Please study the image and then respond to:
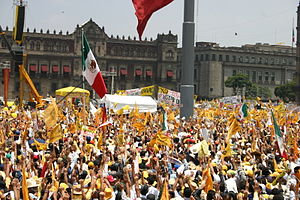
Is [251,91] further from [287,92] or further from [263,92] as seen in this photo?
[287,92]

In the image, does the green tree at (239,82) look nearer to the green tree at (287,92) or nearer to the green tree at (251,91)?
the green tree at (251,91)

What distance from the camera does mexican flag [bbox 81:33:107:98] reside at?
15602 mm

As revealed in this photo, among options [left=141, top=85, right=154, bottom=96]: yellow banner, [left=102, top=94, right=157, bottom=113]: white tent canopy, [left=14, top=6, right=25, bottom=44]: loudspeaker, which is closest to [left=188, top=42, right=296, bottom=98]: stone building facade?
[left=141, top=85, right=154, bottom=96]: yellow banner

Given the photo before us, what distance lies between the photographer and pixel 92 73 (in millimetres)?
15898

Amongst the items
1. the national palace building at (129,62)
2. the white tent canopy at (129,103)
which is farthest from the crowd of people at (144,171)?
the national palace building at (129,62)

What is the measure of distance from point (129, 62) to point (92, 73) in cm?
7707

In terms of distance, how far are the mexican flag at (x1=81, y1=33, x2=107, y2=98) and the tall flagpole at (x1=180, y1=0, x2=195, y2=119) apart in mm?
11056

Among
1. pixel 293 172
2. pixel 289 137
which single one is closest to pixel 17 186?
pixel 293 172

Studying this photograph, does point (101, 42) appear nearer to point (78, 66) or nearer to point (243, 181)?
point (78, 66)

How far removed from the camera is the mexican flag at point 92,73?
→ 15.6 meters

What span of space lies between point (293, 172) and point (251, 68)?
99.6 m

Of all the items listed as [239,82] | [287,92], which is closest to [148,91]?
[287,92]

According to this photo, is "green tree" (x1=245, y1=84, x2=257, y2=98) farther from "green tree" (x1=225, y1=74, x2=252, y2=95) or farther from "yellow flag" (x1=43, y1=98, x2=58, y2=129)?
"yellow flag" (x1=43, y1=98, x2=58, y2=129)

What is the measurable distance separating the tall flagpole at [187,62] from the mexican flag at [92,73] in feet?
36.3
